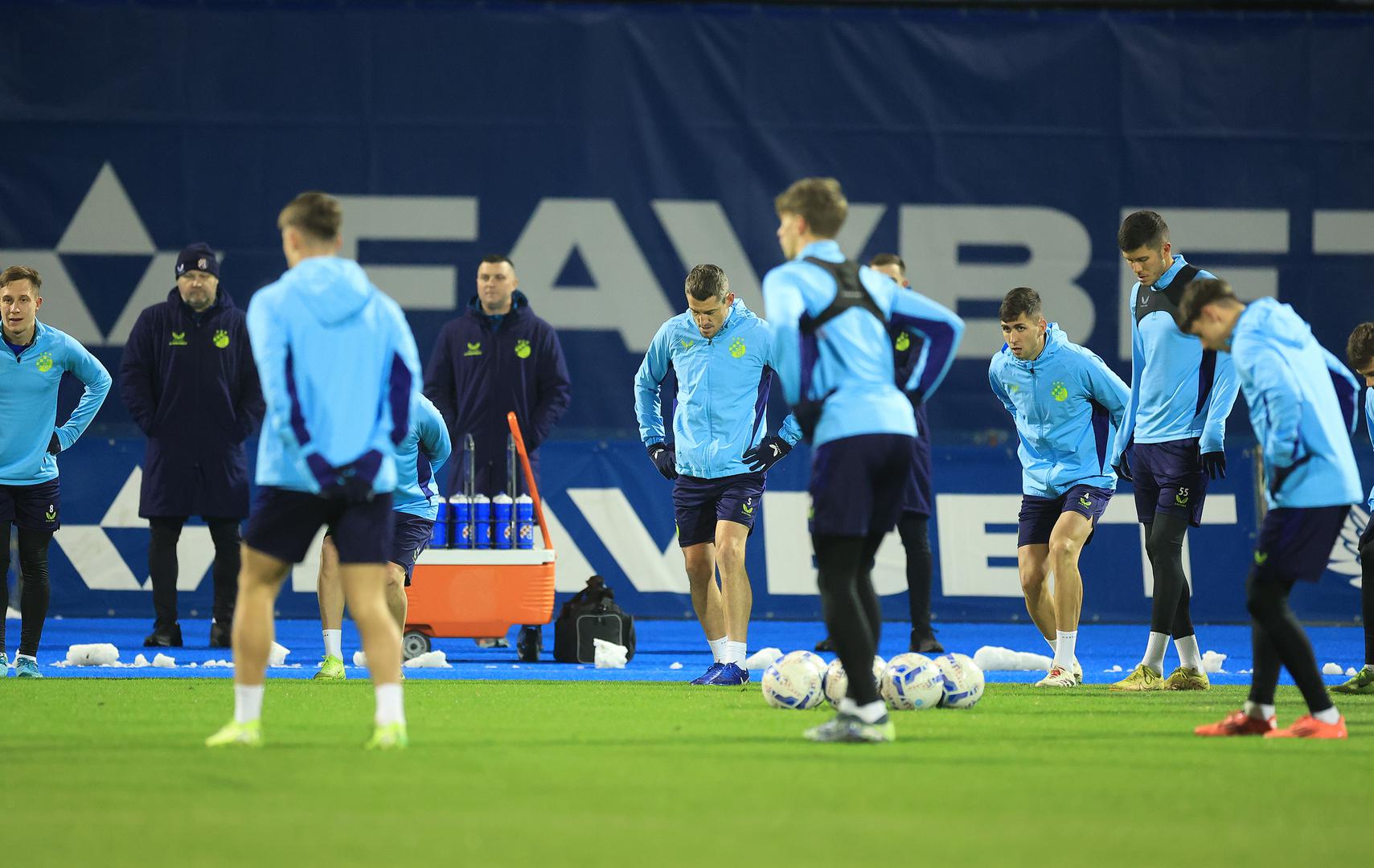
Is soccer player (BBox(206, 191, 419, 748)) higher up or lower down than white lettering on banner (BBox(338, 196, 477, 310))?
lower down

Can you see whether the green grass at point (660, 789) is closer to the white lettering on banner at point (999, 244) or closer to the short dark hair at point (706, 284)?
the short dark hair at point (706, 284)

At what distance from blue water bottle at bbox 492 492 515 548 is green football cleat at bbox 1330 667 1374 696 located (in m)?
5.20

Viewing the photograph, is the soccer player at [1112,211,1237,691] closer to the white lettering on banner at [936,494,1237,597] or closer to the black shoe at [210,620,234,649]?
the white lettering on banner at [936,494,1237,597]

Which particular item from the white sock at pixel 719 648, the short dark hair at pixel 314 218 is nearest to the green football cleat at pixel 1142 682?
the white sock at pixel 719 648

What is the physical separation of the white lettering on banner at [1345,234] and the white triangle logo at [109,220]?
10833 mm

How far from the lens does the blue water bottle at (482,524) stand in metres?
11.1

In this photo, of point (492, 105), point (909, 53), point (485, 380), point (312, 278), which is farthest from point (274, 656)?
point (909, 53)

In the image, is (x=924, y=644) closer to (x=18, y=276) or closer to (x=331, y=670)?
(x=331, y=670)

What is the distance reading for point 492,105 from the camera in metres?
15.4

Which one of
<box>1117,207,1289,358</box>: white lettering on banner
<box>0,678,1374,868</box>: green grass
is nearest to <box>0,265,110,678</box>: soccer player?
<box>0,678,1374,868</box>: green grass

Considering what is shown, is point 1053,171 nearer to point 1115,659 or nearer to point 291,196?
point 1115,659

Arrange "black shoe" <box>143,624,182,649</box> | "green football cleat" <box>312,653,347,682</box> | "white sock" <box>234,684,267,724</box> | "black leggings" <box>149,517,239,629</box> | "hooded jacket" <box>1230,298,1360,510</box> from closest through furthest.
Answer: "white sock" <box>234,684,267,724</box>, "hooded jacket" <box>1230,298,1360,510</box>, "green football cleat" <box>312,653,347,682</box>, "black shoe" <box>143,624,182,649</box>, "black leggings" <box>149,517,239,629</box>

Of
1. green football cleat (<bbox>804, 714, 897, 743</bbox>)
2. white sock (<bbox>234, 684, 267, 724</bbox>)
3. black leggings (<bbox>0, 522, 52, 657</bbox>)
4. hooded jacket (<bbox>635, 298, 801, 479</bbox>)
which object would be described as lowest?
green football cleat (<bbox>804, 714, 897, 743</bbox>)

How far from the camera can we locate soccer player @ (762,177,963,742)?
20.6ft
